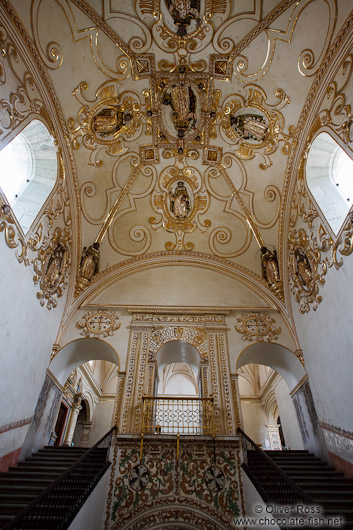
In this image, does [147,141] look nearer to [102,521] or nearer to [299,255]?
[299,255]

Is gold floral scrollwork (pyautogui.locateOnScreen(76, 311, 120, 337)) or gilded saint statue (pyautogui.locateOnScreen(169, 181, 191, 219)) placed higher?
gilded saint statue (pyautogui.locateOnScreen(169, 181, 191, 219))

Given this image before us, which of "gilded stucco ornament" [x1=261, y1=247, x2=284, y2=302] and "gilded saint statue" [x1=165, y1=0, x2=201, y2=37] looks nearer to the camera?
"gilded saint statue" [x1=165, y1=0, x2=201, y2=37]

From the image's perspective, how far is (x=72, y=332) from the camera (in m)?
9.37

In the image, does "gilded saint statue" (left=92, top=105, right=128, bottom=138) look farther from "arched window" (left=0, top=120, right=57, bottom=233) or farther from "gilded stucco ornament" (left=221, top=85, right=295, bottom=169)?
"gilded stucco ornament" (left=221, top=85, right=295, bottom=169)

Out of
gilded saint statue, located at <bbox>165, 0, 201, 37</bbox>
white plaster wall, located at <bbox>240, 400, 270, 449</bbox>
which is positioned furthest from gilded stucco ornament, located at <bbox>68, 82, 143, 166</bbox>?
white plaster wall, located at <bbox>240, 400, 270, 449</bbox>

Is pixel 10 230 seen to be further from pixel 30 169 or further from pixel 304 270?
pixel 304 270

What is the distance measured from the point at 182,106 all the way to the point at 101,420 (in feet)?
48.3

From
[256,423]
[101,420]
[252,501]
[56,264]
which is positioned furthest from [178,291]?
[101,420]

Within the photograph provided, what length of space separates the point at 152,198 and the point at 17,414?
7.47 m

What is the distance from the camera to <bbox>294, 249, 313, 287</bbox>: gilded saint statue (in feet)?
27.3

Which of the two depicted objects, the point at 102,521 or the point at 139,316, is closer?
the point at 102,521

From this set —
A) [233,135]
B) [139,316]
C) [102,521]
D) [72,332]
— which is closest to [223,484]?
[102,521]

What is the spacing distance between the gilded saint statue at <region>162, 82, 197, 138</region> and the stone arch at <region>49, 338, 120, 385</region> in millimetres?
7082

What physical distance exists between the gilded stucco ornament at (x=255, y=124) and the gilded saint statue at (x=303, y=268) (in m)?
3.01
